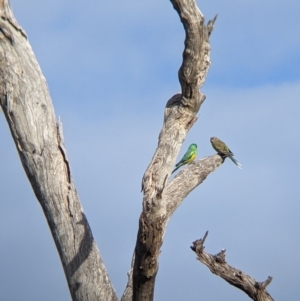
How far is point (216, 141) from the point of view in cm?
1495

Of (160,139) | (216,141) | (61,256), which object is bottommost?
(61,256)

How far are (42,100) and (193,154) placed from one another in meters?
4.89

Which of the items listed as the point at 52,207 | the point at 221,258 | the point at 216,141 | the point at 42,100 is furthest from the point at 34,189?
the point at 216,141

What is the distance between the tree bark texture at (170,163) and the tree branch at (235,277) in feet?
4.01

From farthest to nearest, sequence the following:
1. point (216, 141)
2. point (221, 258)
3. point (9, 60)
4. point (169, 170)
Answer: point (216, 141) → point (221, 258) → point (9, 60) → point (169, 170)

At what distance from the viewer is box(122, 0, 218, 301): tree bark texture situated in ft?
23.8

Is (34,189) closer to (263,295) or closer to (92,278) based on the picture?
(92,278)

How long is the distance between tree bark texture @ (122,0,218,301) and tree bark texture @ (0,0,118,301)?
525mm

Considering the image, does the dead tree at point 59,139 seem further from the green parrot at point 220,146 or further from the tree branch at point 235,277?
the green parrot at point 220,146

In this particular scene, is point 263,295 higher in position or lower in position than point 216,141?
lower

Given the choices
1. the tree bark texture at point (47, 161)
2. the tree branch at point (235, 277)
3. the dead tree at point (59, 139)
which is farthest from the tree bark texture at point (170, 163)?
the tree branch at point (235, 277)

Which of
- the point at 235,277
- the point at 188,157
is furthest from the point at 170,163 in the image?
the point at 188,157

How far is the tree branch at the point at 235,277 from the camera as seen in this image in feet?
33.1

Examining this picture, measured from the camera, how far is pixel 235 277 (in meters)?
10.2
